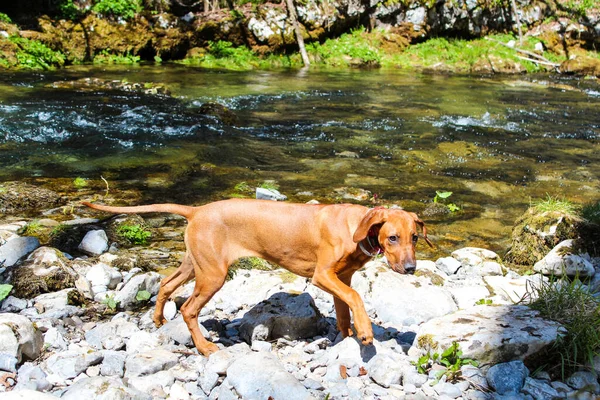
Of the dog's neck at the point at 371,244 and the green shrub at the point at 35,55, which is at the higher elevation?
the green shrub at the point at 35,55

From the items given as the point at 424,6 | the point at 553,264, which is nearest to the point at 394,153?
the point at 553,264

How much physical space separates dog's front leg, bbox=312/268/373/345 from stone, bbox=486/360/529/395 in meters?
0.86

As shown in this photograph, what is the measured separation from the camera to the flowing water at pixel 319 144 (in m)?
8.80

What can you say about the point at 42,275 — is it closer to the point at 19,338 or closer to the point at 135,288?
the point at 135,288

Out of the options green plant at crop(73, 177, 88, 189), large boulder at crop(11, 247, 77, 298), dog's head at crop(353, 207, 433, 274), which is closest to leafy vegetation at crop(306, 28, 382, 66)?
green plant at crop(73, 177, 88, 189)

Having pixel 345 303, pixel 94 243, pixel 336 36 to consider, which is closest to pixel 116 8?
pixel 336 36

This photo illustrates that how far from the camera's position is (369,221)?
13.4ft

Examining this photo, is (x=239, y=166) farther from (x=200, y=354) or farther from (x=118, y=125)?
(x=200, y=354)

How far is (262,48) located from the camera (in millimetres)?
24344

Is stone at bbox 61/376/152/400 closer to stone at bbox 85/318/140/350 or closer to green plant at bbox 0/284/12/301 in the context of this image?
stone at bbox 85/318/140/350

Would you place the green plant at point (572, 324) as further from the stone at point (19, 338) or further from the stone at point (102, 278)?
the stone at point (102, 278)

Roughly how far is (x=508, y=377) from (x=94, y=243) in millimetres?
4532

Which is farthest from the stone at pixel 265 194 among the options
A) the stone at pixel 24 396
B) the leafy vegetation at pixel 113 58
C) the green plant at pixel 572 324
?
the leafy vegetation at pixel 113 58

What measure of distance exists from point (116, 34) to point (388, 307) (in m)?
19.8
